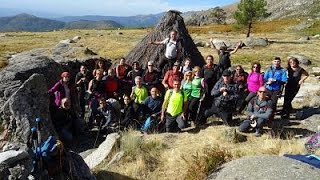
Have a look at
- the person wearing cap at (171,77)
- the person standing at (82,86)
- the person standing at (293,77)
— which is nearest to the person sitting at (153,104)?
the person wearing cap at (171,77)

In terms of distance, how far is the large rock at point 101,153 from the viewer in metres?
12.1

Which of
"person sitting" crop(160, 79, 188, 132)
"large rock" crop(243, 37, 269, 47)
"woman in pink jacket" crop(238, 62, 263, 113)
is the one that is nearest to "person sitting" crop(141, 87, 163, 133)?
"person sitting" crop(160, 79, 188, 132)

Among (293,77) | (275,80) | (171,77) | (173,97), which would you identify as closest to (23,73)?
(171,77)

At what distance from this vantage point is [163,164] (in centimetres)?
1215

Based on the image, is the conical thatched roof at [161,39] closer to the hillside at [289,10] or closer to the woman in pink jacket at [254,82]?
the woman in pink jacket at [254,82]

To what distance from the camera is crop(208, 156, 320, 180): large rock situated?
930 cm

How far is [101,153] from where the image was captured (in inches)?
491

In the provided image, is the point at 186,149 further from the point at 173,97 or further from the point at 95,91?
the point at 95,91

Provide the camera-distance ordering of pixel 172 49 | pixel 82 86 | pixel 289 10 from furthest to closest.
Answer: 1. pixel 289 10
2. pixel 172 49
3. pixel 82 86

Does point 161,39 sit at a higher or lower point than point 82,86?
higher

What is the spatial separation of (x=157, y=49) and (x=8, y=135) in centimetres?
905

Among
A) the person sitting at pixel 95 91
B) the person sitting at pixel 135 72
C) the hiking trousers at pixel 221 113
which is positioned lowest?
the hiking trousers at pixel 221 113

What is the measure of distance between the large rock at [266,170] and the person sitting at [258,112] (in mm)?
3198

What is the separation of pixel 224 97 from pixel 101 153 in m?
3.97
